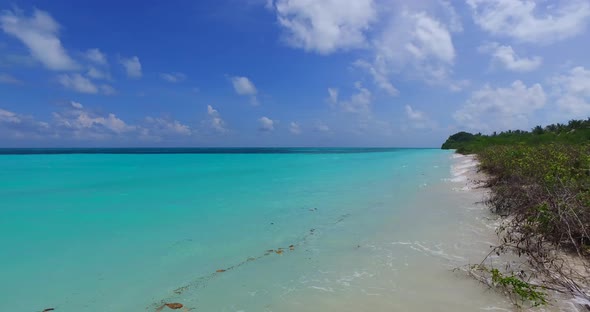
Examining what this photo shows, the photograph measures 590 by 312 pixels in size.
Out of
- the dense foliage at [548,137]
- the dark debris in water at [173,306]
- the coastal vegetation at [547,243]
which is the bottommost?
the dark debris in water at [173,306]

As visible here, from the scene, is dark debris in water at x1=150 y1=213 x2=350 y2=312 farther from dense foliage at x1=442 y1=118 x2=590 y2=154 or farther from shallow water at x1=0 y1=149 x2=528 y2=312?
dense foliage at x1=442 y1=118 x2=590 y2=154

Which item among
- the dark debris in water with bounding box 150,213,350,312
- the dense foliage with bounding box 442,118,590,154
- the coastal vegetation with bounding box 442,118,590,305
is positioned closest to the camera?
the coastal vegetation with bounding box 442,118,590,305

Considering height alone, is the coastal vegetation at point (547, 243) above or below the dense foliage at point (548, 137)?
below

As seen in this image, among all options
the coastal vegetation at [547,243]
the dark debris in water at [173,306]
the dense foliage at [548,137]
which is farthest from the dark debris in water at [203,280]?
the dense foliage at [548,137]

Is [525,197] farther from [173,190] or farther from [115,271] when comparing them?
[173,190]

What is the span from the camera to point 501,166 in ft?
37.9

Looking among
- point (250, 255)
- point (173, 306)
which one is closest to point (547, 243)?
point (250, 255)

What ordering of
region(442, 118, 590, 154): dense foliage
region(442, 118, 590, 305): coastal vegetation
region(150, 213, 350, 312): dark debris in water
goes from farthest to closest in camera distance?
region(442, 118, 590, 154): dense foliage → region(150, 213, 350, 312): dark debris in water → region(442, 118, 590, 305): coastal vegetation

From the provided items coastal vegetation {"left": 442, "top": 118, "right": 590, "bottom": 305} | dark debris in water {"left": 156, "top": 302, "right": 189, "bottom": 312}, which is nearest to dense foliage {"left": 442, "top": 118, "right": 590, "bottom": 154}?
coastal vegetation {"left": 442, "top": 118, "right": 590, "bottom": 305}

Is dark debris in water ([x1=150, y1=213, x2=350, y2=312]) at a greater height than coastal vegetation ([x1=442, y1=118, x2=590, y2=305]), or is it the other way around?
coastal vegetation ([x1=442, y1=118, x2=590, y2=305])

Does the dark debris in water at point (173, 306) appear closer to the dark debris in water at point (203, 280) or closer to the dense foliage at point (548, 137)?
the dark debris in water at point (203, 280)

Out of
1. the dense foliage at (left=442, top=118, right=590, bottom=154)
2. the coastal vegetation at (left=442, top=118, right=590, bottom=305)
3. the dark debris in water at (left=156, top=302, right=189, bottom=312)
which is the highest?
the dense foliage at (left=442, top=118, right=590, bottom=154)

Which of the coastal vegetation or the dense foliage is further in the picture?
the dense foliage

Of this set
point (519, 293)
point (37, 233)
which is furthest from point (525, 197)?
point (37, 233)
